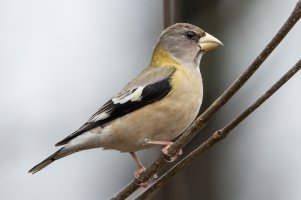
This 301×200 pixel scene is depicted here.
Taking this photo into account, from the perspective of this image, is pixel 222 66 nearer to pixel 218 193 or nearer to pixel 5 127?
pixel 218 193

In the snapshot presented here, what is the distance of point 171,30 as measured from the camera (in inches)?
175

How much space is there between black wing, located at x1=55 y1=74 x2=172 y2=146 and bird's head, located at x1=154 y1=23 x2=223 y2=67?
38cm

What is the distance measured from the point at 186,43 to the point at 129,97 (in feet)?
2.11

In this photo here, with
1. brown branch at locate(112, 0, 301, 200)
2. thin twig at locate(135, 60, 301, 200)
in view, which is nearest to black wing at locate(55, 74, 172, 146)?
brown branch at locate(112, 0, 301, 200)

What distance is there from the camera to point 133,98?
3.93 meters

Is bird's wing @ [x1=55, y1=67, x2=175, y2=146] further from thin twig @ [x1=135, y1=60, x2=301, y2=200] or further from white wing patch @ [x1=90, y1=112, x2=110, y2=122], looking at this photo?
thin twig @ [x1=135, y1=60, x2=301, y2=200]

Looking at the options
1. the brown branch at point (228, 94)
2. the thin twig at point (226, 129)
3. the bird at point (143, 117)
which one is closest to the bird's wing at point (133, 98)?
the bird at point (143, 117)

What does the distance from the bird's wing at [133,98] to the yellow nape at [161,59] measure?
32 cm

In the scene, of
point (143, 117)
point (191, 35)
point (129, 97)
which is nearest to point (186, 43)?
point (191, 35)

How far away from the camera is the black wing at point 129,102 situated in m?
3.86

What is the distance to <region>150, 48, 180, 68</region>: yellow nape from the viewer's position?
4.41 m

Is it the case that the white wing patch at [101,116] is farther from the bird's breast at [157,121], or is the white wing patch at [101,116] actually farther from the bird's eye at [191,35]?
the bird's eye at [191,35]

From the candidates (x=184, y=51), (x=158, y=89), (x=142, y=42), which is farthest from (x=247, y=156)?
(x=158, y=89)

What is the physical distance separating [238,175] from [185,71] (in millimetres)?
1674
